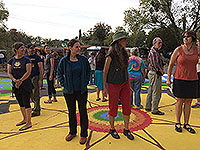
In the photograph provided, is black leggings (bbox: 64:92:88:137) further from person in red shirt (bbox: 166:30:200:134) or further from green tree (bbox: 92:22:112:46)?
green tree (bbox: 92:22:112:46)

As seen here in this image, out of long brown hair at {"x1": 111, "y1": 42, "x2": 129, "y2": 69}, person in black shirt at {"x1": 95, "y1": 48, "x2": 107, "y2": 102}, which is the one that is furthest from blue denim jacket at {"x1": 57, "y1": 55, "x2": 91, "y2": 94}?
person in black shirt at {"x1": 95, "y1": 48, "x2": 107, "y2": 102}

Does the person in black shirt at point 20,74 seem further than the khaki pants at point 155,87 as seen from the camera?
No

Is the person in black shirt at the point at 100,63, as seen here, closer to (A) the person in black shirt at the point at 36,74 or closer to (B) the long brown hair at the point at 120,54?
(A) the person in black shirt at the point at 36,74

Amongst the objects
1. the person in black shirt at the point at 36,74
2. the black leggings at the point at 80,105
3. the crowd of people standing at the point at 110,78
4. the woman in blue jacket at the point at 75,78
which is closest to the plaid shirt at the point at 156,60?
the crowd of people standing at the point at 110,78

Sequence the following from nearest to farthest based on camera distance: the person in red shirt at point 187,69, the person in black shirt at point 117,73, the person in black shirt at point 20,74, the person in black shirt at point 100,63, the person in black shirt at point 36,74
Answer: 1. the person in black shirt at point 117,73
2. the person in red shirt at point 187,69
3. the person in black shirt at point 20,74
4. the person in black shirt at point 36,74
5. the person in black shirt at point 100,63

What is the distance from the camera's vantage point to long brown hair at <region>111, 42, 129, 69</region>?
2.73m

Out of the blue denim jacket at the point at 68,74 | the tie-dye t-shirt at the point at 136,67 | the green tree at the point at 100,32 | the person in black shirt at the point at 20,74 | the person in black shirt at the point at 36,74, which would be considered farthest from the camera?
the green tree at the point at 100,32

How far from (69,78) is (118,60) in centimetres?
90

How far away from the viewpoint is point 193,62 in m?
3.03

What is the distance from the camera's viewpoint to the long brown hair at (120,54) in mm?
2732

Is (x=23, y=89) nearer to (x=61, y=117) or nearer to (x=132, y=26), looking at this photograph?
(x=61, y=117)

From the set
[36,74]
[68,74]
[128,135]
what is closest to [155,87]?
[128,135]

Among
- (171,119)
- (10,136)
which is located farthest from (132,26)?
(10,136)

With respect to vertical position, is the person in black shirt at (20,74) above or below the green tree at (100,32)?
below
